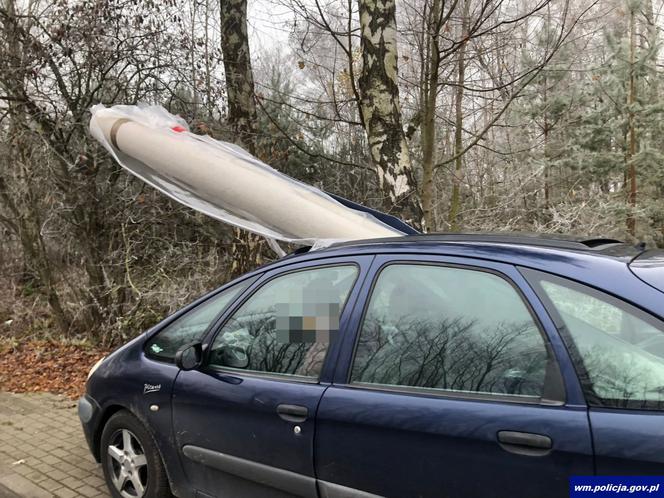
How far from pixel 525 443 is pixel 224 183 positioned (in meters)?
3.46

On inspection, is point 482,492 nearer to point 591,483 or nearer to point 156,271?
point 591,483

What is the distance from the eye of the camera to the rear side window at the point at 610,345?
72.2 inches

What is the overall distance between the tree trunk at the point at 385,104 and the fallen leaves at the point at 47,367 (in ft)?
13.1

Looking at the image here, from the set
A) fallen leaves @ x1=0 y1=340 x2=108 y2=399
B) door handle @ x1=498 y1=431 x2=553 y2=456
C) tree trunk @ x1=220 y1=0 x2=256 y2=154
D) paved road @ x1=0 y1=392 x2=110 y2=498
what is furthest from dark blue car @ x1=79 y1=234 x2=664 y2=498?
tree trunk @ x1=220 y1=0 x2=256 y2=154

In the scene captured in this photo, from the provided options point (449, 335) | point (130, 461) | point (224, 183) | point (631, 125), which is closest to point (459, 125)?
point (224, 183)

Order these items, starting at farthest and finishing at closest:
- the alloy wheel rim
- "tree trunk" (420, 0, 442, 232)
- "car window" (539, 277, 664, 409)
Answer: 1. "tree trunk" (420, 0, 442, 232)
2. the alloy wheel rim
3. "car window" (539, 277, 664, 409)

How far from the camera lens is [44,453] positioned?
4.44m

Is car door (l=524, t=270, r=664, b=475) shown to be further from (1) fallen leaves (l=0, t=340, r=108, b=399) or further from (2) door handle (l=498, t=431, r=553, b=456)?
(1) fallen leaves (l=0, t=340, r=108, b=399)

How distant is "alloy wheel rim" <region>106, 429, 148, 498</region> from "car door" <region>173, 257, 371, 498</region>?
1.45ft

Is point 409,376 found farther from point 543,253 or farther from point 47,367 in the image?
point 47,367

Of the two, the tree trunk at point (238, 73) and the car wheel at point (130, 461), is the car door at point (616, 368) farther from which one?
the tree trunk at point (238, 73)

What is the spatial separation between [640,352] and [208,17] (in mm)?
9908

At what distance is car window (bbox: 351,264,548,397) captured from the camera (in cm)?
209

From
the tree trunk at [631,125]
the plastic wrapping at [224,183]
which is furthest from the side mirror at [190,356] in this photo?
the tree trunk at [631,125]
